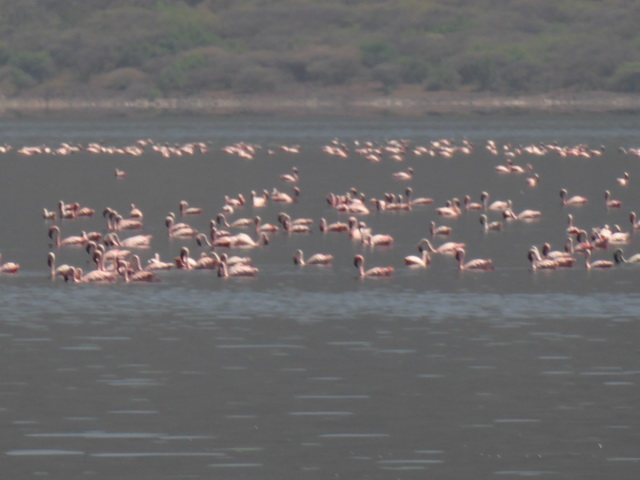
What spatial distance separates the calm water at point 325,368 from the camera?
621 inches

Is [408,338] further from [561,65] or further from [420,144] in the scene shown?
[561,65]

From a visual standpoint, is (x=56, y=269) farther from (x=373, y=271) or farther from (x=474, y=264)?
(x=474, y=264)

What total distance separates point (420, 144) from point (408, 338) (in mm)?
81455

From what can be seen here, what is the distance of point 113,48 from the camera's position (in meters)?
196

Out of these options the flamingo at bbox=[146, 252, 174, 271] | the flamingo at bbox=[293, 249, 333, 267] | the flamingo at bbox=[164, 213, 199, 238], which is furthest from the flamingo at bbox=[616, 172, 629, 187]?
the flamingo at bbox=[146, 252, 174, 271]

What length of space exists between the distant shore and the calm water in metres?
145

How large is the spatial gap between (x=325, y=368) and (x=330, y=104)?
168 meters

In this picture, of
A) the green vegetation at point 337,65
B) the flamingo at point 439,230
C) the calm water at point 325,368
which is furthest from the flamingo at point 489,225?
the green vegetation at point 337,65

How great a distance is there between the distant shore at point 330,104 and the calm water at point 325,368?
144984mm

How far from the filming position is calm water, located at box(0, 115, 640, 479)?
15766 mm

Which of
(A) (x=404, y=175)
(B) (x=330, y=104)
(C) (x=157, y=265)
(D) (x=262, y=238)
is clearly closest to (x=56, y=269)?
(C) (x=157, y=265)

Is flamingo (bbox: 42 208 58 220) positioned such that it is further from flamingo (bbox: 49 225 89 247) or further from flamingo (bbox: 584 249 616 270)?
flamingo (bbox: 584 249 616 270)

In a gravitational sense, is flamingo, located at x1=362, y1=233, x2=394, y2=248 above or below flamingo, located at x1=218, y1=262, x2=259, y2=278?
below

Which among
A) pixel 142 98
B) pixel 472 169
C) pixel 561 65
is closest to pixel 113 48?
pixel 142 98
